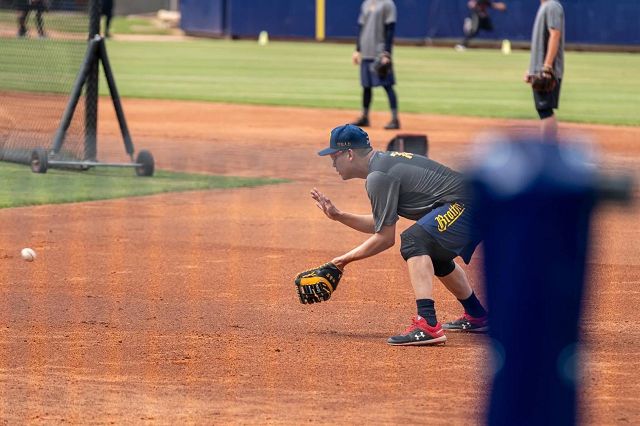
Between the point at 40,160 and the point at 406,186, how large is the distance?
313 inches

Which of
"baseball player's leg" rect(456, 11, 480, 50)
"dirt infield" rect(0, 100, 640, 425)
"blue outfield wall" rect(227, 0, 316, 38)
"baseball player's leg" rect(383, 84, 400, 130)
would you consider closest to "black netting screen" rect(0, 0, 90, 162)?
"dirt infield" rect(0, 100, 640, 425)

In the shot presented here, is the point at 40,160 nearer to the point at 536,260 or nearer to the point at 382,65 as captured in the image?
the point at 382,65

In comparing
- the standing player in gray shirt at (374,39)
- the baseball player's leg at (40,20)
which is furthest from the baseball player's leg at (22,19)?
the standing player in gray shirt at (374,39)

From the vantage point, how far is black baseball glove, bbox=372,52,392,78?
18.0m

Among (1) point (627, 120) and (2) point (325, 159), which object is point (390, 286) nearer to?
(2) point (325, 159)

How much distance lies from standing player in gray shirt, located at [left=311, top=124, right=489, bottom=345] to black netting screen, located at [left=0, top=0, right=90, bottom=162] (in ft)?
26.6

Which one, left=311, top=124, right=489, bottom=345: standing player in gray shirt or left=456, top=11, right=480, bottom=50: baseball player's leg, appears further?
left=456, top=11, right=480, bottom=50: baseball player's leg

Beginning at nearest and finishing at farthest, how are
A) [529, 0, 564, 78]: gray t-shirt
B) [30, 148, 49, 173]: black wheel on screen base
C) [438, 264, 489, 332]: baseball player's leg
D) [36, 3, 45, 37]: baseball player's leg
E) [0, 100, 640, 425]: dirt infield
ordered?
1. [0, 100, 640, 425]: dirt infield
2. [438, 264, 489, 332]: baseball player's leg
3. [529, 0, 564, 78]: gray t-shirt
4. [30, 148, 49, 173]: black wheel on screen base
5. [36, 3, 45, 37]: baseball player's leg

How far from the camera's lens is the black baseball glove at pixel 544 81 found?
13.0m

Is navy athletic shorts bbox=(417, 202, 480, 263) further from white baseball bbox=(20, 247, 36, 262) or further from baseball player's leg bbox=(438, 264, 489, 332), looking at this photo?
white baseball bbox=(20, 247, 36, 262)

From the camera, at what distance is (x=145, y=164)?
14047 millimetres

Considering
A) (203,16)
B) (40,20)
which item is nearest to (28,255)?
(40,20)

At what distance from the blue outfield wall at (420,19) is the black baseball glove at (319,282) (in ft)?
113

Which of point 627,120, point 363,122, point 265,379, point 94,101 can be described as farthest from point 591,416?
point 627,120
